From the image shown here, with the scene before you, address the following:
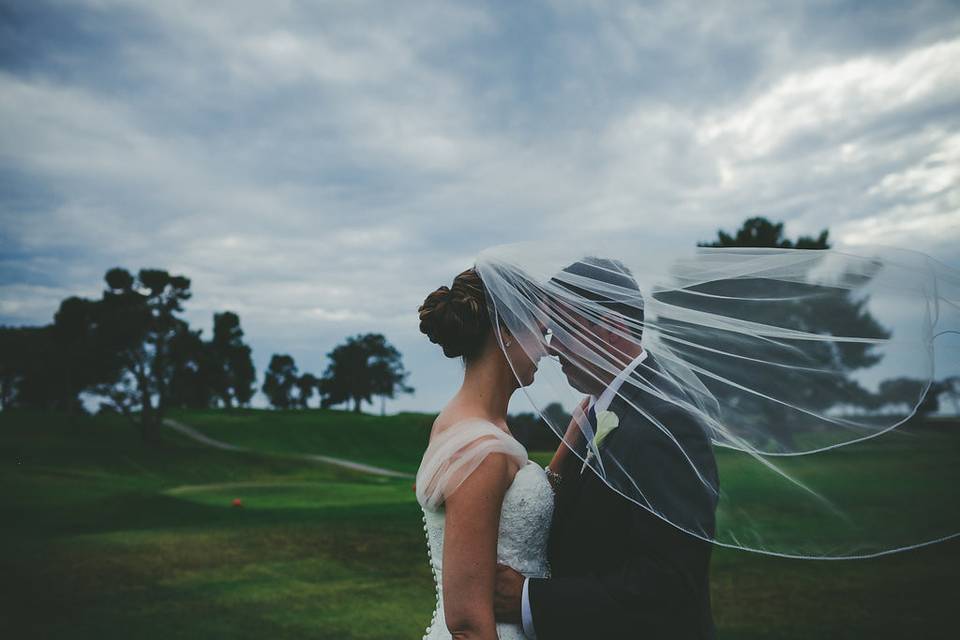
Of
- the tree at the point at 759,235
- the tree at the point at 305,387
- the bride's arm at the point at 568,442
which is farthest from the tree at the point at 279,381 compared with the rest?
the bride's arm at the point at 568,442

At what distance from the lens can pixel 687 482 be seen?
2.46m

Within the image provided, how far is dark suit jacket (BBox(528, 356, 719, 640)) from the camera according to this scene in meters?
2.41

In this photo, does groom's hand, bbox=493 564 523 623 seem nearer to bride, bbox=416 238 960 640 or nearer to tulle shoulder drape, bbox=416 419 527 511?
bride, bbox=416 238 960 640

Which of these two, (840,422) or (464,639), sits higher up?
(840,422)

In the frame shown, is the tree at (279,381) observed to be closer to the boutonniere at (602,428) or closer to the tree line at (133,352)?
the tree line at (133,352)

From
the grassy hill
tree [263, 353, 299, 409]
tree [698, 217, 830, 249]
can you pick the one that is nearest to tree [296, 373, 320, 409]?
tree [263, 353, 299, 409]

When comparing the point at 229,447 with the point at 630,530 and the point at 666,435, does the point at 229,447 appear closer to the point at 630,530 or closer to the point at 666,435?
the point at 630,530

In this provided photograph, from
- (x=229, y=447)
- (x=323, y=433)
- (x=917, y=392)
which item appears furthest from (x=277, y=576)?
(x=323, y=433)

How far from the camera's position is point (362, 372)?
281 feet

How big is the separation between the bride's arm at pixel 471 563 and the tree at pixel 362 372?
7867cm

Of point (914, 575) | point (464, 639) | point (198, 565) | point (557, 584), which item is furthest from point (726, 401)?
point (198, 565)

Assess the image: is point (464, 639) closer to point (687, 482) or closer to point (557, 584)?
point (557, 584)

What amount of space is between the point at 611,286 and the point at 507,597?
1.38 m

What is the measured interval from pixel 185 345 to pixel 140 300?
168 inches
